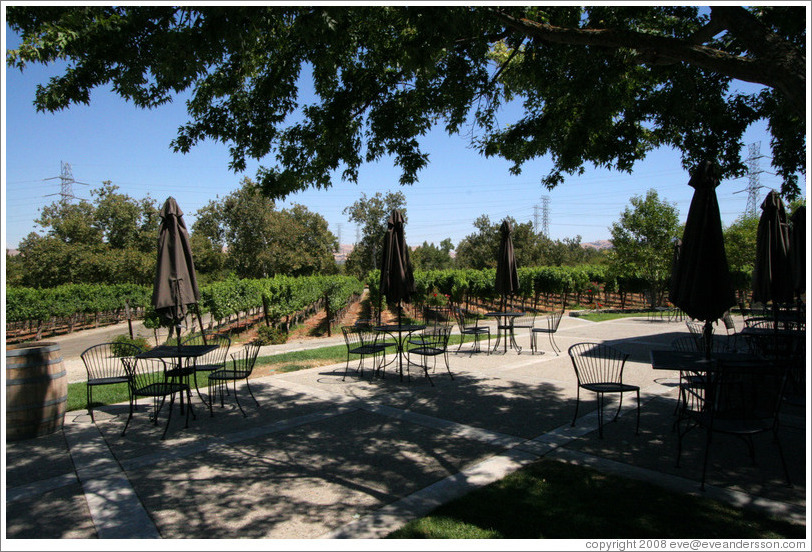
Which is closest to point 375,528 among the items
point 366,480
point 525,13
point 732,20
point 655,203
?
point 366,480

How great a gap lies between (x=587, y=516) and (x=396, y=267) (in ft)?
19.6

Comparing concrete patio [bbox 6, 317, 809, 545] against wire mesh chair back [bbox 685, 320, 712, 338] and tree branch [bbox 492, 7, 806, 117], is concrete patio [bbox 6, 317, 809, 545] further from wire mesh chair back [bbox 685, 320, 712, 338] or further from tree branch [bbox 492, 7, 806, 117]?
tree branch [bbox 492, 7, 806, 117]

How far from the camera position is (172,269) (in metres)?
6.42

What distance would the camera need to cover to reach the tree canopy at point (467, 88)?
17.6 feet

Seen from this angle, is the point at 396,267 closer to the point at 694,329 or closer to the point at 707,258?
the point at 707,258

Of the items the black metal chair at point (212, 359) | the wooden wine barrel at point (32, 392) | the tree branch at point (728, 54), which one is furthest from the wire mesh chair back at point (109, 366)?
the tree branch at point (728, 54)

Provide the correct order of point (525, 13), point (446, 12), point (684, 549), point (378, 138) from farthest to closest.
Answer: point (378, 138) < point (525, 13) < point (446, 12) < point (684, 549)

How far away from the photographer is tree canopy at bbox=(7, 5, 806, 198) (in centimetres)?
535

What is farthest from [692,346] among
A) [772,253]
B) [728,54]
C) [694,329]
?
[728,54]

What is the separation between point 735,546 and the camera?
310cm

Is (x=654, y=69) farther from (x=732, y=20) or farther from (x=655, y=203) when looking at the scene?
(x=655, y=203)

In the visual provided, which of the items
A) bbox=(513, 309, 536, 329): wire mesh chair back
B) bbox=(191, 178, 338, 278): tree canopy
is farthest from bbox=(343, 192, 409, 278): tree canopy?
bbox=(513, 309, 536, 329): wire mesh chair back

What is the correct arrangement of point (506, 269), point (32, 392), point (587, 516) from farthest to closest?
point (506, 269)
point (32, 392)
point (587, 516)

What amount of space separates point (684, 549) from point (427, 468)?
7.38ft
